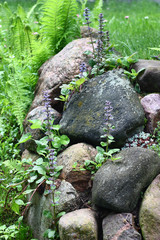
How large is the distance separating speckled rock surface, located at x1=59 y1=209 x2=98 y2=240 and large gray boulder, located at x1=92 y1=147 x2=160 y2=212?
169mm

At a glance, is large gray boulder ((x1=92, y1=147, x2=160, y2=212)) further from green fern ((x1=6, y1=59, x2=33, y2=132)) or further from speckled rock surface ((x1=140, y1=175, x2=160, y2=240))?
green fern ((x1=6, y1=59, x2=33, y2=132))

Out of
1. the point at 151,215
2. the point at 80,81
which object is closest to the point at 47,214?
the point at 151,215

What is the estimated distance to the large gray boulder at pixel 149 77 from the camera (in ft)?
10.1

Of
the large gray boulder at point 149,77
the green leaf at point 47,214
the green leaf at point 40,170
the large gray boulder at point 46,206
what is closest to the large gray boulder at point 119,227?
the large gray boulder at point 46,206

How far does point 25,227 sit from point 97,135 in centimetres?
117

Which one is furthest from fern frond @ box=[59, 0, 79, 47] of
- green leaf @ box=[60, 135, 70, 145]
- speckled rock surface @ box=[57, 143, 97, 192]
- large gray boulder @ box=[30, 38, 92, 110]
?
speckled rock surface @ box=[57, 143, 97, 192]

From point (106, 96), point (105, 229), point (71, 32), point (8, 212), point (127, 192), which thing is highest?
point (71, 32)

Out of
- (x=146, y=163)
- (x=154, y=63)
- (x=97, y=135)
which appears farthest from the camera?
(x=154, y=63)

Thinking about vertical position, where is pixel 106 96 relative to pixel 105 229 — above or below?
above

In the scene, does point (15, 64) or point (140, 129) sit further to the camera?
point (15, 64)

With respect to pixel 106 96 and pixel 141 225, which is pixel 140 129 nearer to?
pixel 106 96

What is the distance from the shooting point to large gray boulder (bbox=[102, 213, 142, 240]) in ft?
6.60

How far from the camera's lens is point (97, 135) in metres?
2.76

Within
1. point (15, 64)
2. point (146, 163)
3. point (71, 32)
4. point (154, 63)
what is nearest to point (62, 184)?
point (146, 163)
